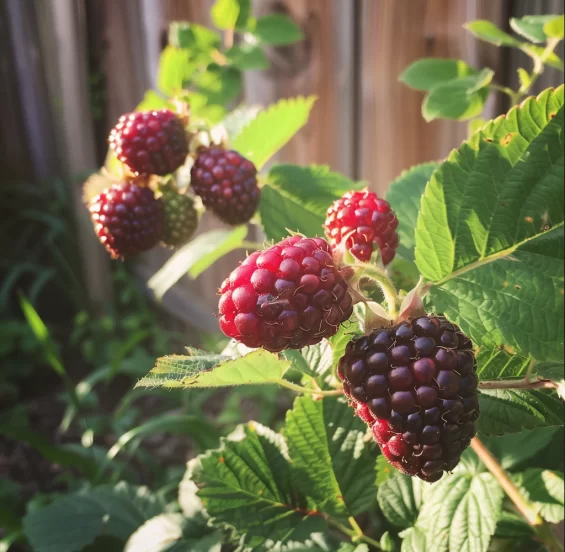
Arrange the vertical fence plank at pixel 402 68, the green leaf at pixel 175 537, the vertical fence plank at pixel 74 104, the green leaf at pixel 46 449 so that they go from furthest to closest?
the vertical fence plank at pixel 74 104
the green leaf at pixel 46 449
the vertical fence plank at pixel 402 68
the green leaf at pixel 175 537

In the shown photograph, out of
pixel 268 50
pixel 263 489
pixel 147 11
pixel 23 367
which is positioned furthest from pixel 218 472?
pixel 23 367

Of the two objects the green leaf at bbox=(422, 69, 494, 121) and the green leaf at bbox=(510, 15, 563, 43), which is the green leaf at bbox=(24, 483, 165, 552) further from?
the green leaf at bbox=(510, 15, 563, 43)

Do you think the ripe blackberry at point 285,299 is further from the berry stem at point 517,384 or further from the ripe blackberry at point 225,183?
the ripe blackberry at point 225,183

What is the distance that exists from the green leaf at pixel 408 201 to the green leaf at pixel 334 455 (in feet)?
0.63

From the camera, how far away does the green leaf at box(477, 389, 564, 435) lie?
1.61ft

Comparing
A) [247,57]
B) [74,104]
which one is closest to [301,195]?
[247,57]

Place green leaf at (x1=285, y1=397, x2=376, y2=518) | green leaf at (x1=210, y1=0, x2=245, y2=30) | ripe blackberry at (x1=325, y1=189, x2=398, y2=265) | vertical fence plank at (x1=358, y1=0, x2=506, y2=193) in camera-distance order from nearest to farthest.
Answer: ripe blackberry at (x1=325, y1=189, x2=398, y2=265) → green leaf at (x1=285, y1=397, x2=376, y2=518) → vertical fence plank at (x1=358, y1=0, x2=506, y2=193) → green leaf at (x1=210, y1=0, x2=245, y2=30)

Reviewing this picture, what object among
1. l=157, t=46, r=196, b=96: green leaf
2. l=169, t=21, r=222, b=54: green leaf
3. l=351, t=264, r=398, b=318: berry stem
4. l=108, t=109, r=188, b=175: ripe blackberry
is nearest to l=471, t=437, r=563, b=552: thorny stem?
l=351, t=264, r=398, b=318: berry stem

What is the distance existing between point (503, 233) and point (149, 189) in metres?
0.44

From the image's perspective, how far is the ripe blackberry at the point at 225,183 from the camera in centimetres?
71

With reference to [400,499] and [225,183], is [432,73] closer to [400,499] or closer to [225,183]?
[225,183]

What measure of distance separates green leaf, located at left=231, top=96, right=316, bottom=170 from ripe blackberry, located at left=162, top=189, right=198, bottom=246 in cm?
12

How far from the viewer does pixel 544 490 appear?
26.2 inches

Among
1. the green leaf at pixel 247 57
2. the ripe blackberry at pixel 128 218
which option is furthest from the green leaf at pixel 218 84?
the ripe blackberry at pixel 128 218
